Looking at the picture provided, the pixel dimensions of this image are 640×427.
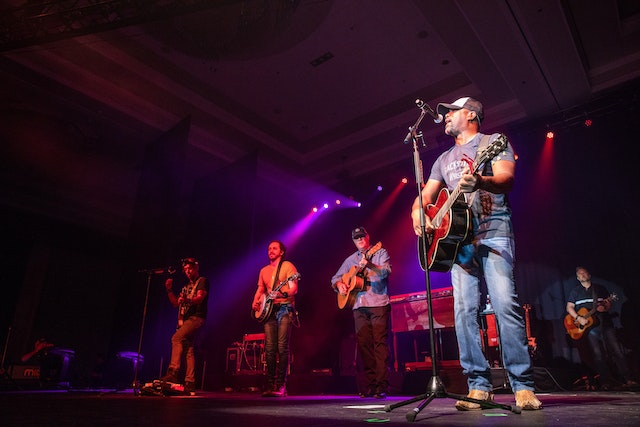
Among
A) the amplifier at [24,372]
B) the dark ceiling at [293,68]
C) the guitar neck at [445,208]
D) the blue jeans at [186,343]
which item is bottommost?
the amplifier at [24,372]

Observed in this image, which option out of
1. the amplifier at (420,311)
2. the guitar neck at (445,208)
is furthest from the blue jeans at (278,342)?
the guitar neck at (445,208)

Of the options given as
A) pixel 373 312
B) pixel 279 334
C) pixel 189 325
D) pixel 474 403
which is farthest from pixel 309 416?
pixel 189 325

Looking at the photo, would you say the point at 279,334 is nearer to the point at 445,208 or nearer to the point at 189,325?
the point at 189,325

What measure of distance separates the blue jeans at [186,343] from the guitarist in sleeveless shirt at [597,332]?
6828 millimetres

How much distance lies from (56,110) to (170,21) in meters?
4.05

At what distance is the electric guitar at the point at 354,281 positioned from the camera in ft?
19.0

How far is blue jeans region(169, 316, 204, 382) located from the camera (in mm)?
6434

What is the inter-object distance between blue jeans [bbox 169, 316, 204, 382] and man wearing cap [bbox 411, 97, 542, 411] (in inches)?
186

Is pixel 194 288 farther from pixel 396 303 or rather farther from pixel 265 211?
pixel 265 211

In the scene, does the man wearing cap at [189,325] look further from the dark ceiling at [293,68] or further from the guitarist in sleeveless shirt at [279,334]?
the dark ceiling at [293,68]

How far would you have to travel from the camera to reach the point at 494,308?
2924 millimetres

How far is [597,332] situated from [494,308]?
6.10 metres

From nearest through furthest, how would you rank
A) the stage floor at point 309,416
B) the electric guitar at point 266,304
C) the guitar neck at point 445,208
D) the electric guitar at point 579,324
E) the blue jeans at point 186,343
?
the stage floor at point 309,416 < the guitar neck at point 445,208 < the electric guitar at point 266,304 < the blue jeans at point 186,343 < the electric guitar at point 579,324

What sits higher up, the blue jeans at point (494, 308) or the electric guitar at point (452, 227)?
the electric guitar at point (452, 227)
